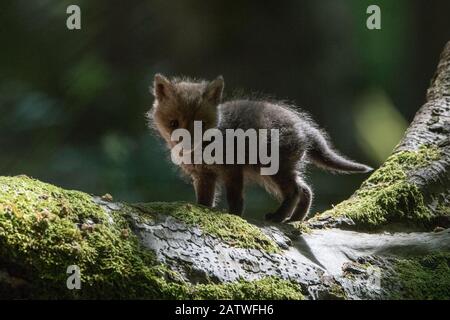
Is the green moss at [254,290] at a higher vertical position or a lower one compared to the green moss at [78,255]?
lower

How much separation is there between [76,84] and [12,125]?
58 centimetres

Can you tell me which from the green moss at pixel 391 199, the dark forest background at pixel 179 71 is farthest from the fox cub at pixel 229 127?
the dark forest background at pixel 179 71

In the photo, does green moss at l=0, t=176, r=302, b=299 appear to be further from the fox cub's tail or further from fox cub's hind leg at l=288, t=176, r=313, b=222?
the fox cub's tail

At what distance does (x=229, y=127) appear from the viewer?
2.75 metres

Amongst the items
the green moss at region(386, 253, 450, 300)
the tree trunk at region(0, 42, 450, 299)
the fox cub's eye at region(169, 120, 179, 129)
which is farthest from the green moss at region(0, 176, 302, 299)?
the fox cub's eye at region(169, 120, 179, 129)

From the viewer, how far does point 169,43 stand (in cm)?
502

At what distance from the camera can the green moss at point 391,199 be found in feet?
8.59

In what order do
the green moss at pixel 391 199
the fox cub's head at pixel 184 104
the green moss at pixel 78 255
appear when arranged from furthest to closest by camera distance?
the fox cub's head at pixel 184 104 < the green moss at pixel 391 199 < the green moss at pixel 78 255

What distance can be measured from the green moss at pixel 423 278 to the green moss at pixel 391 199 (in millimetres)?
454

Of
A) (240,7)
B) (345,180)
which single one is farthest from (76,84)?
(345,180)

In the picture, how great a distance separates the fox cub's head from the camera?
2.73m

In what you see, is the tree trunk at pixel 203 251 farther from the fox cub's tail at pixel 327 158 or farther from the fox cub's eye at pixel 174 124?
the fox cub's eye at pixel 174 124

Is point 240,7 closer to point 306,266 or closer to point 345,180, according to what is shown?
point 345,180

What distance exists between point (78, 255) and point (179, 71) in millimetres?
3643
